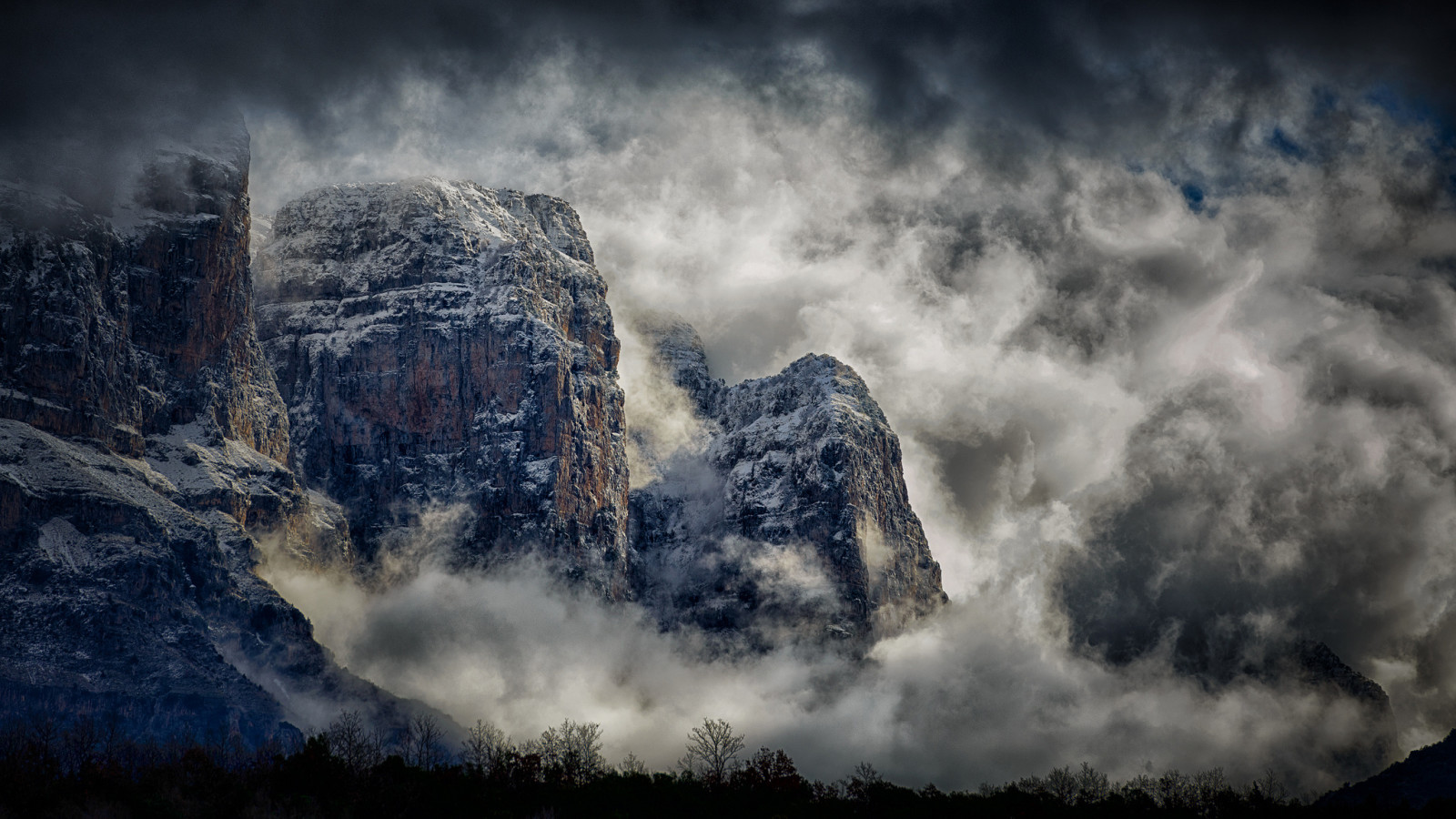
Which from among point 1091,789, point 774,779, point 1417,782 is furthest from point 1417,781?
point 774,779

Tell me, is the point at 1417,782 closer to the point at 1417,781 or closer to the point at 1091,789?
the point at 1417,781

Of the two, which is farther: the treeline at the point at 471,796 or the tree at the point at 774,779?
the tree at the point at 774,779

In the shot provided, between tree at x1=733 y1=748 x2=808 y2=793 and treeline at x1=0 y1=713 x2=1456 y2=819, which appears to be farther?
tree at x1=733 y1=748 x2=808 y2=793

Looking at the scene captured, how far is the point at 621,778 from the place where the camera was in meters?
129

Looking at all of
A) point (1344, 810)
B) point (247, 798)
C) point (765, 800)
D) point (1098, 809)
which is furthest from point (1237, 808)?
point (247, 798)

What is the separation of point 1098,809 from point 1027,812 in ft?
30.8

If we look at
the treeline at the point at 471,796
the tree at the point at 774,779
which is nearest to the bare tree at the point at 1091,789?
the treeline at the point at 471,796

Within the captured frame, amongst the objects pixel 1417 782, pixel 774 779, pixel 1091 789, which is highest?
pixel 774 779

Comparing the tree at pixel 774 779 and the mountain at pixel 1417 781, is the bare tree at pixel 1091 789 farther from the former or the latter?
the tree at pixel 774 779

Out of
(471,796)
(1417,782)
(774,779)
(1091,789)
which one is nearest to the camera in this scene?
(471,796)

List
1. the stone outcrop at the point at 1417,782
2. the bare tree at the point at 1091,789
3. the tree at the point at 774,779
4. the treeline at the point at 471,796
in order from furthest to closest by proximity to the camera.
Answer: the stone outcrop at the point at 1417,782
the bare tree at the point at 1091,789
the tree at the point at 774,779
the treeline at the point at 471,796

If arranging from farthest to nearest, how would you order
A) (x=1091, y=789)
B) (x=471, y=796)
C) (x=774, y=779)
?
(x=1091, y=789)
(x=774, y=779)
(x=471, y=796)

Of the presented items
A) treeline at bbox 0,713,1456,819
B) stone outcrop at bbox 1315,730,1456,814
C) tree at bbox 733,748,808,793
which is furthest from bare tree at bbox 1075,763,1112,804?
tree at bbox 733,748,808,793

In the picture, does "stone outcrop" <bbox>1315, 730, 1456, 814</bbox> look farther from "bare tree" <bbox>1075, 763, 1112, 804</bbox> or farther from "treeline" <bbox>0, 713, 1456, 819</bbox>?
"treeline" <bbox>0, 713, 1456, 819</bbox>
